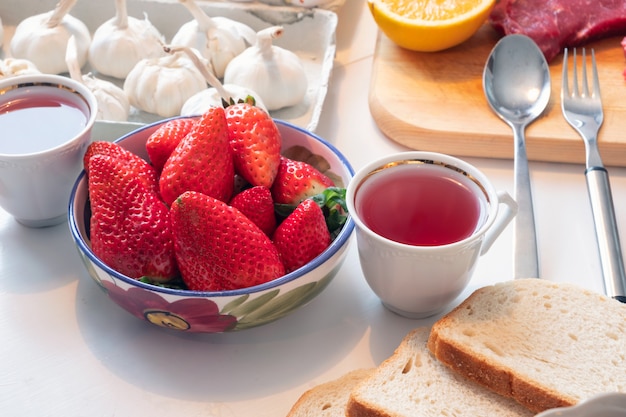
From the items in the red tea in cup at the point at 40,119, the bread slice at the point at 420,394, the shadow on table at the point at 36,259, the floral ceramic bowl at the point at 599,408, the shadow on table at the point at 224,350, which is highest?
the floral ceramic bowl at the point at 599,408

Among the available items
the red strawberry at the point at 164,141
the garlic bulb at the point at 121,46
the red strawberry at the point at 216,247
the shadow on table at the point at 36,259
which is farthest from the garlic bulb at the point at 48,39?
the red strawberry at the point at 216,247

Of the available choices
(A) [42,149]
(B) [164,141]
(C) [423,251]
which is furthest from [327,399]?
(A) [42,149]

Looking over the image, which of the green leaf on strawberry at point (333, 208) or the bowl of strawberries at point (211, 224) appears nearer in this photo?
the bowl of strawberries at point (211, 224)

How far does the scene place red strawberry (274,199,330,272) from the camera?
3.17 feet

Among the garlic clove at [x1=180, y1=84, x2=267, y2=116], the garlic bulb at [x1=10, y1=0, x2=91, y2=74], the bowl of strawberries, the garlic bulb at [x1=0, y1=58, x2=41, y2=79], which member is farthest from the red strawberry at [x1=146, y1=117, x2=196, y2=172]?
the garlic bulb at [x1=10, y1=0, x2=91, y2=74]

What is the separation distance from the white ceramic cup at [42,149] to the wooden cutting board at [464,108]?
606mm

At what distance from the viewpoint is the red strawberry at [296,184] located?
1.07 m

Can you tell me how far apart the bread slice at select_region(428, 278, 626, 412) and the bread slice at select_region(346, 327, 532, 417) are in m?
0.02

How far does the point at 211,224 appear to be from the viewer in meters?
0.92

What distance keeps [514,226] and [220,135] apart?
53cm

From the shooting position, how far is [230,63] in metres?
1.52

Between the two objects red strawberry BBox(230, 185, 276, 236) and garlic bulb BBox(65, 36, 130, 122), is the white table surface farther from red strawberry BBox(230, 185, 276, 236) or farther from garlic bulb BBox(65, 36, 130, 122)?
garlic bulb BBox(65, 36, 130, 122)

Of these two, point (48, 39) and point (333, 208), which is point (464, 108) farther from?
point (48, 39)

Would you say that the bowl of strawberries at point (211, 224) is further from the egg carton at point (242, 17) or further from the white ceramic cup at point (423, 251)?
the egg carton at point (242, 17)
